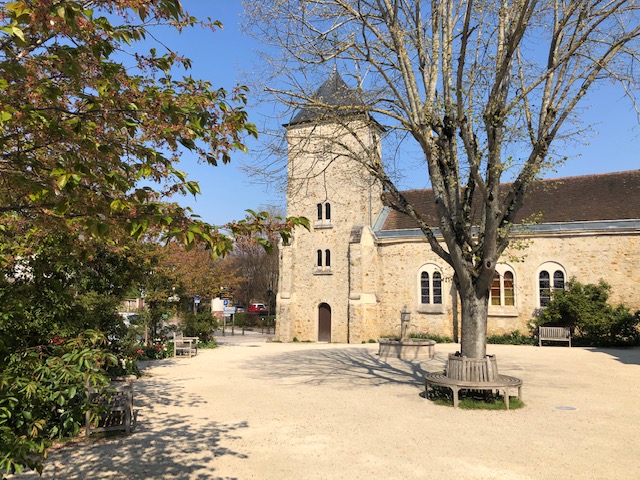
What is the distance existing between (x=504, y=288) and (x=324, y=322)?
8797 mm

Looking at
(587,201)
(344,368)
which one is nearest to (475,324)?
(344,368)

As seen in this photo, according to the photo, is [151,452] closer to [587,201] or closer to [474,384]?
[474,384]

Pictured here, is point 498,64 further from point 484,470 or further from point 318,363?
point 318,363

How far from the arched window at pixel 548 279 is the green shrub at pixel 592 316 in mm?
650

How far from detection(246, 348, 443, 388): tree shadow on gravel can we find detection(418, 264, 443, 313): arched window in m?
5.98

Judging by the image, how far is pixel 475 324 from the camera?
877 cm

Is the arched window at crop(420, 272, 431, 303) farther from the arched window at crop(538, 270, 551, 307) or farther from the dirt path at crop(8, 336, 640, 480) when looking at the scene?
the dirt path at crop(8, 336, 640, 480)

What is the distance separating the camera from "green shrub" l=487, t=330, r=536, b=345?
65.9 feet

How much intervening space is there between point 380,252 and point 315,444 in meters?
18.1

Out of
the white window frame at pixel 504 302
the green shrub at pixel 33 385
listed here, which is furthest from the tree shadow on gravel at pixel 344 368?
the green shrub at pixel 33 385

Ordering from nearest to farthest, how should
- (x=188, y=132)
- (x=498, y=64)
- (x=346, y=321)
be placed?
(x=188, y=132), (x=498, y=64), (x=346, y=321)

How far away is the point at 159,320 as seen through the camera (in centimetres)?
1756

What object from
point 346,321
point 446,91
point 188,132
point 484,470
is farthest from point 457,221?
point 346,321

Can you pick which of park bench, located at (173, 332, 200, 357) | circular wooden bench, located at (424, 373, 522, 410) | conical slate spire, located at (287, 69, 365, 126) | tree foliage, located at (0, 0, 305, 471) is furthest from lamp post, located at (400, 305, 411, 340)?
tree foliage, located at (0, 0, 305, 471)
